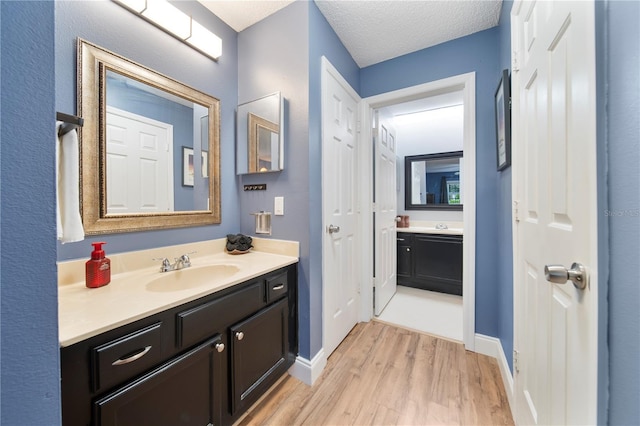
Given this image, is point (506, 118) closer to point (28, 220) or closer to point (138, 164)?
point (28, 220)

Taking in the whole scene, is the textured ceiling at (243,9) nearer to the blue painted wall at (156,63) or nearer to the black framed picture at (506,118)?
the blue painted wall at (156,63)

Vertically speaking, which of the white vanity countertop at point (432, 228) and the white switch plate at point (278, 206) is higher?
the white switch plate at point (278, 206)

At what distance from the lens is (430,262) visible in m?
3.04

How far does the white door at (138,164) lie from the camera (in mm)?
1186

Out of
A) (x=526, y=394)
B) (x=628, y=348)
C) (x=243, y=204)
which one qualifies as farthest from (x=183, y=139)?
(x=526, y=394)

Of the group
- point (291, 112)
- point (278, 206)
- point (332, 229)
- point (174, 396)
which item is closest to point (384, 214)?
point (332, 229)

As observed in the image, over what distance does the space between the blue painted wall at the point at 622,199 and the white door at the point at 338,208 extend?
4.22ft

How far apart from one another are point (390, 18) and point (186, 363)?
2355 millimetres

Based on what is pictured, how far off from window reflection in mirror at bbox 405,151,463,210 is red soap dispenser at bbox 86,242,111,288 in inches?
135

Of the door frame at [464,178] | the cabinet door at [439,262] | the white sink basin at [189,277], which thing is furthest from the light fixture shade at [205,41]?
the cabinet door at [439,262]

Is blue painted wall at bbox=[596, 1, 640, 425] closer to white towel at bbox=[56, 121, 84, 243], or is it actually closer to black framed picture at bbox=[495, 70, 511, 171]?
black framed picture at bbox=[495, 70, 511, 171]

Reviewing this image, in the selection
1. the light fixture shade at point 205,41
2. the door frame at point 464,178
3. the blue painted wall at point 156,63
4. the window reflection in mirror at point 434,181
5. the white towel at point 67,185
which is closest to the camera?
the white towel at point 67,185

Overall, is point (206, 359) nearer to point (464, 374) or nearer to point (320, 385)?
point (320, 385)

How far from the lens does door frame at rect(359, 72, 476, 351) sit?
6.04 feet
